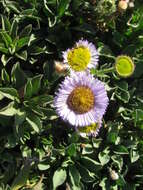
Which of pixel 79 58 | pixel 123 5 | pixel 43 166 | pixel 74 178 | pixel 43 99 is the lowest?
pixel 74 178

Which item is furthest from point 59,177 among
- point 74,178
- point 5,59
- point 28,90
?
point 5,59

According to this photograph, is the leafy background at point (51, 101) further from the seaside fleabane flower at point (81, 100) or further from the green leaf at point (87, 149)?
the seaside fleabane flower at point (81, 100)

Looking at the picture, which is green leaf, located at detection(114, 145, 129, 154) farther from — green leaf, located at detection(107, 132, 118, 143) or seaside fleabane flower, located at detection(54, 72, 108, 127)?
seaside fleabane flower, located at detection(54, 72, 108, 127)

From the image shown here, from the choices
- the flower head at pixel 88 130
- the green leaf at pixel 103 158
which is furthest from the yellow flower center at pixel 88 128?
the green leaf at pixel 103 158

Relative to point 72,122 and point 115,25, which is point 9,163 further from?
point 115,25

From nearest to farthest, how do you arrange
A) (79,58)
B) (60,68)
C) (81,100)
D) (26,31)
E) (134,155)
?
(60,68)
(81,100)
(79,58)
(26,31)
(134,155)

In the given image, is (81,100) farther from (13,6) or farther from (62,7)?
(13,6)

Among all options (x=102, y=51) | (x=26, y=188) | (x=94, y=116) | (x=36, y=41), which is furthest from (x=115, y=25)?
(x=26, y=188)
